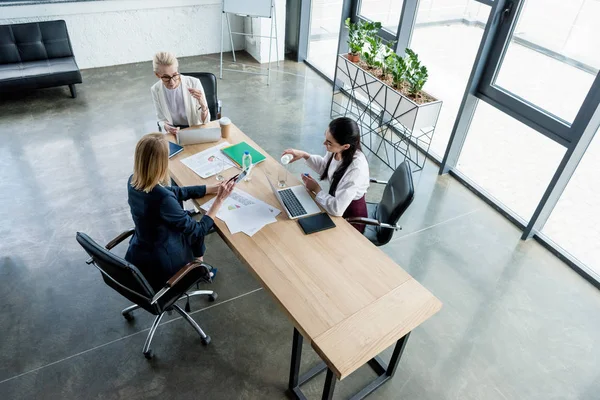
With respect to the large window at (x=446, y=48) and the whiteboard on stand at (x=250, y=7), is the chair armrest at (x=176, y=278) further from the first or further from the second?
the whiteboard on stand at (x=250, y=7)

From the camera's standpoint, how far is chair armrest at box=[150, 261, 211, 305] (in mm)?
2447

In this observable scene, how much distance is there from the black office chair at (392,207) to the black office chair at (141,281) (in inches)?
43.7

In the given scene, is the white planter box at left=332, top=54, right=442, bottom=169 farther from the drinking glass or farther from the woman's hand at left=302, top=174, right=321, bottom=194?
the drinking glass

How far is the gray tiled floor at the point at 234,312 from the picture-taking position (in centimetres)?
280

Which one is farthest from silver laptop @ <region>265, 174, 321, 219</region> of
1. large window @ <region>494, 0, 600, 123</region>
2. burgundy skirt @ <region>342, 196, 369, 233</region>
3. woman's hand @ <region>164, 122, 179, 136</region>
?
large window @ <region>494, 0, 600, 123</region>

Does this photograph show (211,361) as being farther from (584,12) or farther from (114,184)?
(584,12)

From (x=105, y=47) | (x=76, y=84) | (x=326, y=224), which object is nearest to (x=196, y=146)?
(x=326, y=224)

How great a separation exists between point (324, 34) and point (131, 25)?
2.88m

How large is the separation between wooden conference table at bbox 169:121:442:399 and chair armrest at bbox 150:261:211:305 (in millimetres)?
253

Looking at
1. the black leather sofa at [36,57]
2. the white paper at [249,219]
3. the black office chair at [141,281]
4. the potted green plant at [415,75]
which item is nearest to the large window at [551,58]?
the potted green plant at [415,75]

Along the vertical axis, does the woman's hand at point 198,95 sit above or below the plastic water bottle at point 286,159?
above

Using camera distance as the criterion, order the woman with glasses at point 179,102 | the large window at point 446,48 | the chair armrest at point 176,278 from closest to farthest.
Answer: the chair armrest at point 176,278 → the woman with glasses at point 179,102 → the large window at point 446,48

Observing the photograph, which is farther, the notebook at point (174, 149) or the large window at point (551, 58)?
the large window at point (551, 58)

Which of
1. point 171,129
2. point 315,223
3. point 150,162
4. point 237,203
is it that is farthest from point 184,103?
point 315,223
